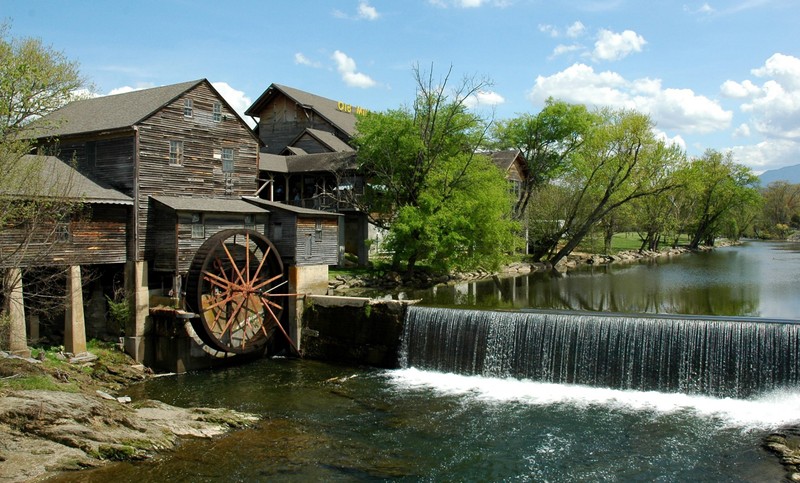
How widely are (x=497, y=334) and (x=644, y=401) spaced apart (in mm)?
4845

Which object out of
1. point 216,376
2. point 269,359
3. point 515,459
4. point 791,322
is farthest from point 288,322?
point 791,322

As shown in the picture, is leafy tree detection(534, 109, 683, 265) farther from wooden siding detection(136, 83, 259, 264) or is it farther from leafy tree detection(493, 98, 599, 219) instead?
wooden siding detection(136, 83, 259, 264)

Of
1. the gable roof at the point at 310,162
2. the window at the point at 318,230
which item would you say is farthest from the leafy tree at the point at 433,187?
the window at the point at 318,230

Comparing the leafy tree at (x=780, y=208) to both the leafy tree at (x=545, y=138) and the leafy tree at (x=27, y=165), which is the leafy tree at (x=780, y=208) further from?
the leafy tree at (x=27, y=165)

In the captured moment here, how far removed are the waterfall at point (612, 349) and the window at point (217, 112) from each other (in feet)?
32.2

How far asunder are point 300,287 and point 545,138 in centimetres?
2708

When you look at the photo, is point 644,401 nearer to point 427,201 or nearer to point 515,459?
point 515,459

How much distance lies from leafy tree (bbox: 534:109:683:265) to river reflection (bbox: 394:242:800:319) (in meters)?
4.18

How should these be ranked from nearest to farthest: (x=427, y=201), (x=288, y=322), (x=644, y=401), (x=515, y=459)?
(x=515, y=459), (x=644, y=401), (x=288, y=322), (x=427, y=201)

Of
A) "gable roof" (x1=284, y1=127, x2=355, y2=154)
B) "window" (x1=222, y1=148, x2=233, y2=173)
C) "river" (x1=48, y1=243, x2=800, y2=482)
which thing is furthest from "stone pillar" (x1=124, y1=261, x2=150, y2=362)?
"gable roof" (x1=284, y1=127, x2=355, y2=154)

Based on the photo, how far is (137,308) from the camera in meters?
20.4

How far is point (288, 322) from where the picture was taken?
914 inches

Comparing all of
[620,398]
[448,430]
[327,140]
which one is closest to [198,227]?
[448,430]

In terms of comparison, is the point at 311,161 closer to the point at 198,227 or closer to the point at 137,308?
the point at 198,227
